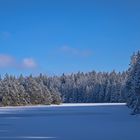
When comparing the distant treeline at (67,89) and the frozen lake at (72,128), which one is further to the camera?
the distant treeline at (67,89)

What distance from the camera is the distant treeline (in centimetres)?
10319

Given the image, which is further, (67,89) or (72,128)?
(67,89)

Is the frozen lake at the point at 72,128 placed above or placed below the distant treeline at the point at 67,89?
below

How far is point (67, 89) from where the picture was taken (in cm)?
17300

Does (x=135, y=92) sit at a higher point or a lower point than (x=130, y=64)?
lower

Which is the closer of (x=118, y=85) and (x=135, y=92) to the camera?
(x=135, y=92)

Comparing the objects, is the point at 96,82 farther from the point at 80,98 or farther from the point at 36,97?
the point at 36,97

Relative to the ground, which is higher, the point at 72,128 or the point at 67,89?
the point at 67,89

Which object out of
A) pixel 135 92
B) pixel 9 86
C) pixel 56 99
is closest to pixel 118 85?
→ pixel 56 99

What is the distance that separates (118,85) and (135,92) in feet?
339

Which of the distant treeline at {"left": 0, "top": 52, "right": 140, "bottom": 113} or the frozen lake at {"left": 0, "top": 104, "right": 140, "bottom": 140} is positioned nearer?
the frozen lake at {"left": 0, "top": 104, "right": 140, "bottom": 140}

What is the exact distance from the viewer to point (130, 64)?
71875 mm

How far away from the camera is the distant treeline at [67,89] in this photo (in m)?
103

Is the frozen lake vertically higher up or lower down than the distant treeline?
lower down
